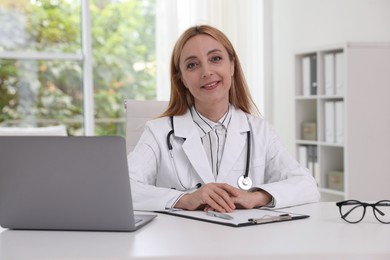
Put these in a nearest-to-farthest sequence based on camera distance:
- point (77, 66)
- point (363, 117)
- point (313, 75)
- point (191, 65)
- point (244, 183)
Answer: point (244, 183), point (191, 65), point (363, 117), point (313, 75), point (77, 66)

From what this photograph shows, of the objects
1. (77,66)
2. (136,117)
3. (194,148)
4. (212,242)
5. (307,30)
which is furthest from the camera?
(77,66)

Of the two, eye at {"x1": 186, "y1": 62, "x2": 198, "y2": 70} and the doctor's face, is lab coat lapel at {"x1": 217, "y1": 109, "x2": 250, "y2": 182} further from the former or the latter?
eye at {"x1": 186, "y1": 62, "x2": 198, "y2": 70}

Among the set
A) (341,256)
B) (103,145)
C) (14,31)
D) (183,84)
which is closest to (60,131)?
(14,31)

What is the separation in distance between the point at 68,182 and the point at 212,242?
13.8 inches

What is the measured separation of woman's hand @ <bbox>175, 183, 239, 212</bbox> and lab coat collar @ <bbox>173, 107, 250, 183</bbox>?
12.6 inches

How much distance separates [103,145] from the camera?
1.37m

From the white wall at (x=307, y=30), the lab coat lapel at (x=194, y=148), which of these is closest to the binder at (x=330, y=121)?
the white wall at (x=307, y=30)

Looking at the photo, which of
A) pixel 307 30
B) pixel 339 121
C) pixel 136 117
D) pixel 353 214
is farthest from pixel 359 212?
pixel 307 30

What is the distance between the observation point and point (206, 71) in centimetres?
214

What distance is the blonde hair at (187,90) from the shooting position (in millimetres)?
2238

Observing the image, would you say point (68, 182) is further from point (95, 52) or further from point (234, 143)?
point (95, 52)

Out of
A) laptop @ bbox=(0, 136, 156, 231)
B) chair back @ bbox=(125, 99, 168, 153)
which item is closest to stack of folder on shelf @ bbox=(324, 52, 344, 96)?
chair back @ bbox=(125, 99, 168, 153)

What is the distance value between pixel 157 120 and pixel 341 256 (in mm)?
1127

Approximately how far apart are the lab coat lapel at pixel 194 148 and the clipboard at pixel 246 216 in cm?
37
